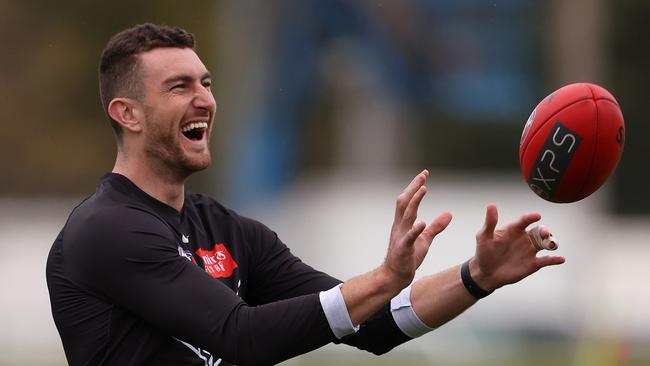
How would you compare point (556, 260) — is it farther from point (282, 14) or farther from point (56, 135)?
point (56, 135)

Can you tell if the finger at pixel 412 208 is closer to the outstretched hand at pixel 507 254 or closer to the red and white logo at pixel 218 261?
the outstretched hand at pixel 507 254

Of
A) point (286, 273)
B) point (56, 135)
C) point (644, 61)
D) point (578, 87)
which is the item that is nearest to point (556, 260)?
point (578, 87)

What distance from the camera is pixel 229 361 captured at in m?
4.60

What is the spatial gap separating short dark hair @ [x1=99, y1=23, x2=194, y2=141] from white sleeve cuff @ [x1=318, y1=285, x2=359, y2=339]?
1196 millimetres

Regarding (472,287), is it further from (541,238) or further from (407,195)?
(407,195)

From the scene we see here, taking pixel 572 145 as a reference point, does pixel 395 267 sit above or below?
below

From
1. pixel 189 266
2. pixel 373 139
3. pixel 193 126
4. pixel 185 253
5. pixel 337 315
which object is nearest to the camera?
pixel 337 315

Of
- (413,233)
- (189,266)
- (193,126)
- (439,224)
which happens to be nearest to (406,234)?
(413,233)

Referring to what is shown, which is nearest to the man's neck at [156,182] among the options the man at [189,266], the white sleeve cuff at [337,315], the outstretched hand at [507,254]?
the man at [189,266]

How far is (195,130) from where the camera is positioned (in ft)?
17.0

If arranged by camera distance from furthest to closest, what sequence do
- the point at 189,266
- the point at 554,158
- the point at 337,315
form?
the point at 554,158 → the point at 189,266 → the point at 337,315

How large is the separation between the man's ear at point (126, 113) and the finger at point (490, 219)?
135 cm

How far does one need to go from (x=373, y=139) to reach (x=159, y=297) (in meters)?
25.4

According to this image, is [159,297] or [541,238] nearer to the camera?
[159,297]
